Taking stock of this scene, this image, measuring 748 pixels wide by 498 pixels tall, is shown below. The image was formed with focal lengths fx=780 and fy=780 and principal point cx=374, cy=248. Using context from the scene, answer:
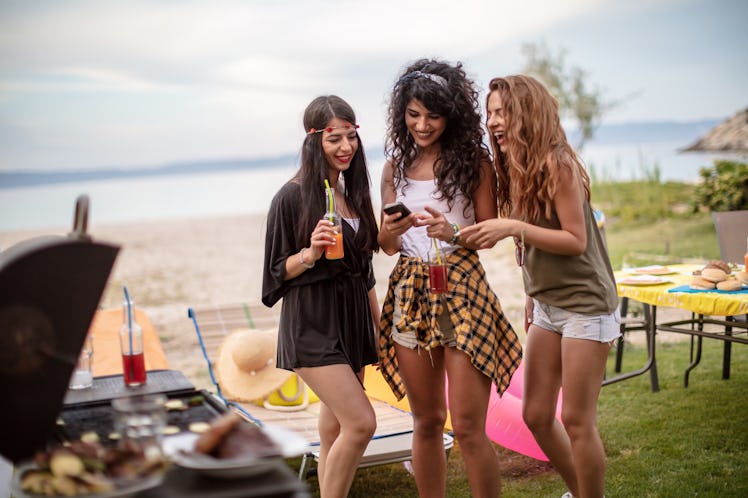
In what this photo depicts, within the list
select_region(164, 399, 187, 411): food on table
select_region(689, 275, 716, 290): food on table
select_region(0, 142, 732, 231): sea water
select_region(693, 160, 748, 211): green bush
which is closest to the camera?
select_region(164, 399, 187, 411): food on table

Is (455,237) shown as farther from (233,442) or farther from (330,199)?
(233,442)

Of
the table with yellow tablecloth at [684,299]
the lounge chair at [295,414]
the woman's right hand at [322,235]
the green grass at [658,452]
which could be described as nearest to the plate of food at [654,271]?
the table with yellow tablecloth at [684,299]

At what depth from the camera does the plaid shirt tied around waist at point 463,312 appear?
274 cm

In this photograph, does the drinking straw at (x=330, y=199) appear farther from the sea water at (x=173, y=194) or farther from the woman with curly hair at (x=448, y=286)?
the sea water at (x=173, y=194)

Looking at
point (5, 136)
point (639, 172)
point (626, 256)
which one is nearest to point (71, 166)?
point (5, 136)

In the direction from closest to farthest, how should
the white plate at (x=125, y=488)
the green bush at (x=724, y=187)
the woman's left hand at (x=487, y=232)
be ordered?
1. the white plate at (x=125, y=488)
2. the woman's left hand at (x=487, y=232)
3. the green bush at (x=724, y=187)

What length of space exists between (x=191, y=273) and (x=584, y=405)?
40.9 ft

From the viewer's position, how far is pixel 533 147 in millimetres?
2709

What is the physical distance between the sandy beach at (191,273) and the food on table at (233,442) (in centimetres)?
518

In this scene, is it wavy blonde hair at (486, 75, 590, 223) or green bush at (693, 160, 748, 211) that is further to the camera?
green bush at (693, 160, 748, 211)

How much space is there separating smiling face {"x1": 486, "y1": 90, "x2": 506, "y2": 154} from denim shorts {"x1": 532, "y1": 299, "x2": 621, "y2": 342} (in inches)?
24.6

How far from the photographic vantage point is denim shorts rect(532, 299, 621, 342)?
2744 millimetres

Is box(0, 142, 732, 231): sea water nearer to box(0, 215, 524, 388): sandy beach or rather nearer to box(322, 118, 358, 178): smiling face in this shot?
box(0, 215, 524, 388): sandy beach

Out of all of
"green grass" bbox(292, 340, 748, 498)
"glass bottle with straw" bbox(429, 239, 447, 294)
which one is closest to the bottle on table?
"glass bottle with straw" bbox(429, 239, 447, 294)
